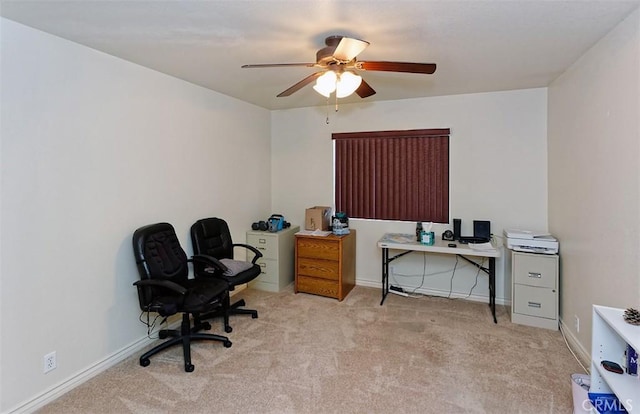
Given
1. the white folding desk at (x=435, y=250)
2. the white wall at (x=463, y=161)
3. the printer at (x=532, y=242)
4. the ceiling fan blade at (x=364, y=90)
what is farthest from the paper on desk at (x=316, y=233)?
the printer at (x=532, y=242)

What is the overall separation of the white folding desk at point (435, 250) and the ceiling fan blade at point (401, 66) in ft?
6.43

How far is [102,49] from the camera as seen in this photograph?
8.36ft

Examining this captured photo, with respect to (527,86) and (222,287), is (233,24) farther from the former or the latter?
(527,86)

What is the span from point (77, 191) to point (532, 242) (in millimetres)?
3939

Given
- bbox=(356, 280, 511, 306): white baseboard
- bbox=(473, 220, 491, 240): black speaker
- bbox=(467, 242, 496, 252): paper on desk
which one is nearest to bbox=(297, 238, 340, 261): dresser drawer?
bbox=(356, 280, 511, 306): white baseboard

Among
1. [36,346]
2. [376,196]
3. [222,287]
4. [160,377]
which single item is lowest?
[160,377]

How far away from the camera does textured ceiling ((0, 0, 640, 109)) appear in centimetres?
190

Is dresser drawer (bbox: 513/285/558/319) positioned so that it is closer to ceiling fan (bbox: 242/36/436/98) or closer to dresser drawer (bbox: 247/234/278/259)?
ceiling fan (bbox: 242/36/436/98)

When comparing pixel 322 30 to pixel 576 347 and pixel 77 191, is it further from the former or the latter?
pixel 576 347

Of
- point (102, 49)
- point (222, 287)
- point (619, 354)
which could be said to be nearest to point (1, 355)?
point (222, 287)

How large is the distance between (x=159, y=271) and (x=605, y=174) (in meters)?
3.41

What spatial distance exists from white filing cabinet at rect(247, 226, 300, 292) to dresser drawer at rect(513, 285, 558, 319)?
2614mm

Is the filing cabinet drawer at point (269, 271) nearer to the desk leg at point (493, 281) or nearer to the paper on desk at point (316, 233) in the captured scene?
the paper on desk at point (316, 233)

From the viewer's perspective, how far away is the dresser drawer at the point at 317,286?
4.09 meters
